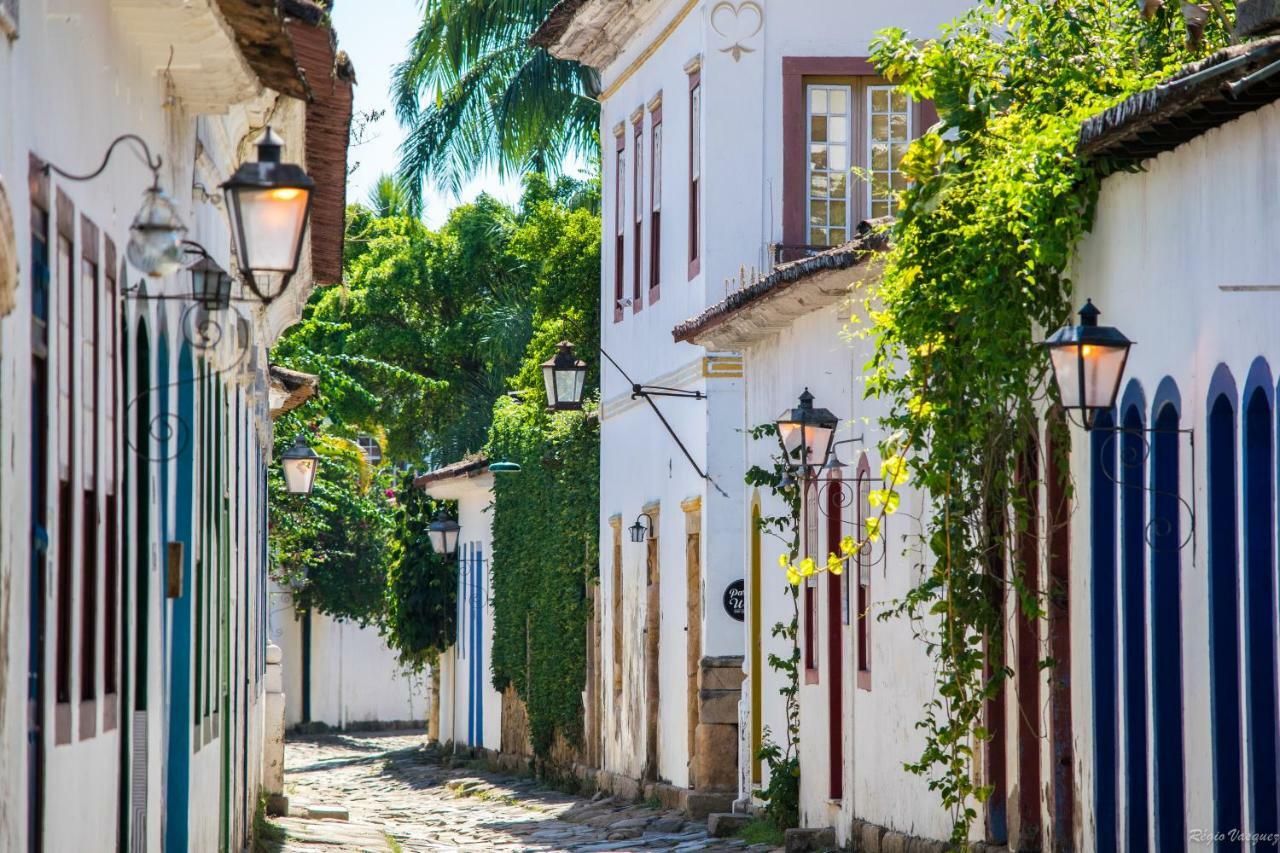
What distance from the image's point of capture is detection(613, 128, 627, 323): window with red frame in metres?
25.7

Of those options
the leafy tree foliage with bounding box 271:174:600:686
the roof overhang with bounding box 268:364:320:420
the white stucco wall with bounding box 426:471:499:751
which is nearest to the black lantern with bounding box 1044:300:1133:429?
the roof overhang with bounding box 268:364:320:420

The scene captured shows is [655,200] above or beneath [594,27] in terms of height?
beneath

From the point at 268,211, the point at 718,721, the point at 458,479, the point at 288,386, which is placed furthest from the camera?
the point at 458,479

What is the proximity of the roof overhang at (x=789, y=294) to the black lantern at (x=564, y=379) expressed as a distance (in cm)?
265

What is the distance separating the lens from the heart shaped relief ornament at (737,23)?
21625 mm

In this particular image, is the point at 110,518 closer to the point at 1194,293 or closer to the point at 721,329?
the point at 1194,293

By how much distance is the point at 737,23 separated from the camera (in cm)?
2166

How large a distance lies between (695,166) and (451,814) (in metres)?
7.66

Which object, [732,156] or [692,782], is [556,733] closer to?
[692,782]

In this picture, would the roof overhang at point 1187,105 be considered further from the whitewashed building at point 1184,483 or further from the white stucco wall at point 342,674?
the white stucco wall at point 342,674

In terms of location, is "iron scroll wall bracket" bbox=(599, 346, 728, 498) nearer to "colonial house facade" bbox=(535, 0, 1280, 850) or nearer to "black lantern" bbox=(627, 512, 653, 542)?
"colonial house facade" bbox=(535, 0, 1280, 850)

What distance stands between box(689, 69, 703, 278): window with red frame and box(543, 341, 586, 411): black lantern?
63.5 inches

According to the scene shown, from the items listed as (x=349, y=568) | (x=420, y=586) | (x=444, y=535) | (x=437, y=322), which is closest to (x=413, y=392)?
(x=437, y=322)

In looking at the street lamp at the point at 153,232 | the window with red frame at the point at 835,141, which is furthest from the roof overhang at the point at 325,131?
the window with red frame at the point at 835,141
